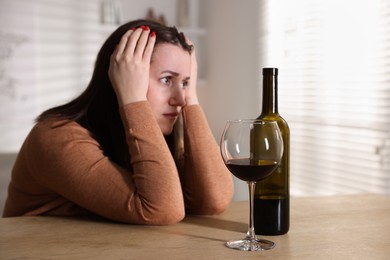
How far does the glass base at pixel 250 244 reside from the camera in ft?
3.18

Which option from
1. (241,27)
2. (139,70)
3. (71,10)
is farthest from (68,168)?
(71,10)

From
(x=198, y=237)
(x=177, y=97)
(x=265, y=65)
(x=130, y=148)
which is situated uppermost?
(x=265, y=65)

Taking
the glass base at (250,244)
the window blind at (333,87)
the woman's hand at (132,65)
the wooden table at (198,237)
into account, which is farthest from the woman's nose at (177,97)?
the window blind at (333,87)

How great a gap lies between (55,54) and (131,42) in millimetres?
2587

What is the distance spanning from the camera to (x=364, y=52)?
258 centimetres

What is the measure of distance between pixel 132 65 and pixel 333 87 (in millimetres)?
1643

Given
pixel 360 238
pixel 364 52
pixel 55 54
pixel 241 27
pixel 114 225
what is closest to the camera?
pixel 360 238

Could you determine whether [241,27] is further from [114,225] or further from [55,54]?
[114,225]

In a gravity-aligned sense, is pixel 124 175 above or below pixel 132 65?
below

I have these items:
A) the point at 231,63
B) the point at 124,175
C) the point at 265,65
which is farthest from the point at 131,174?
the point at 231,63

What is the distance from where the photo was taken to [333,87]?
2.79 meters

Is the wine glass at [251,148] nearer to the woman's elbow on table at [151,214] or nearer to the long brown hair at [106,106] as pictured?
the woman's elbow on table at [151,214]

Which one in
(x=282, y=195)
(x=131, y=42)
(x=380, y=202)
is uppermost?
(x=131, y=42)

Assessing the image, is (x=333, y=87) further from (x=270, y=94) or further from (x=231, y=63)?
(x=270, y=94)
